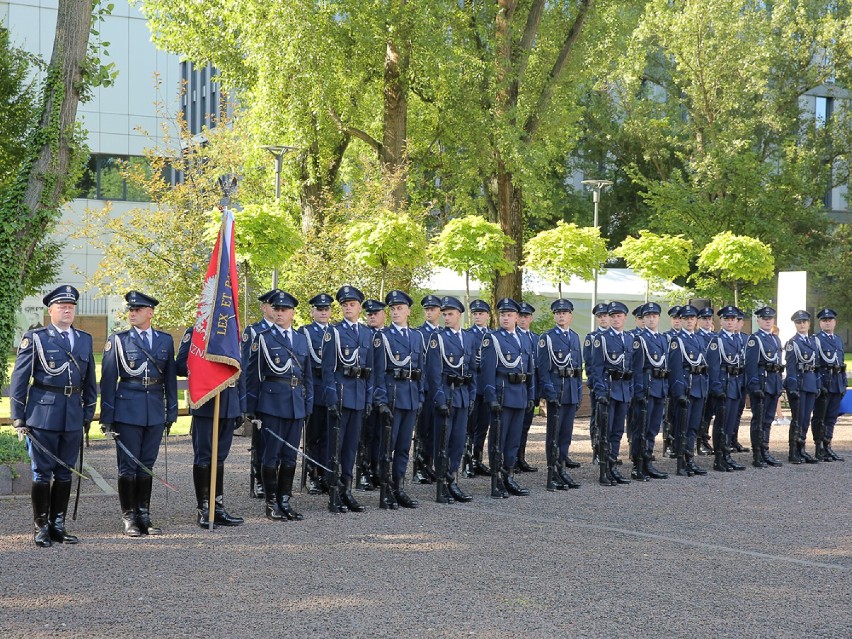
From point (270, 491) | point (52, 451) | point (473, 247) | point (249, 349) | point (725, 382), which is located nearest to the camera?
point (52, 451)

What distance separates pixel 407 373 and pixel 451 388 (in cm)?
54

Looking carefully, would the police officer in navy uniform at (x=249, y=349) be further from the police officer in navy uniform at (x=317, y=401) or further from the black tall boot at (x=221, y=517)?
the black tall boot at (x=221, y=517)

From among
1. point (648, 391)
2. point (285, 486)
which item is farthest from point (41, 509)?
point (648, 391)

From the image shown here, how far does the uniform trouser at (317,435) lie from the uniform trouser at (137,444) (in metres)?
2.18

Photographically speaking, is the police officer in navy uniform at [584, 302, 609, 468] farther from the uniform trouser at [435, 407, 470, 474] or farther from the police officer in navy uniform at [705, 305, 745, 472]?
the uniform trouser at [435, 407, 470, 474]

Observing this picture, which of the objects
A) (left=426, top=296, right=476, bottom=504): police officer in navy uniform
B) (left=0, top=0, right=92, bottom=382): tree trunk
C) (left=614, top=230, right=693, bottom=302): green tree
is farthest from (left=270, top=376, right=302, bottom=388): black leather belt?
(left=614, top=230, right=693, bottom=302): green tree

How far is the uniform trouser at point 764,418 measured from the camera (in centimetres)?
1363

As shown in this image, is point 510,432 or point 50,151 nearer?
point 510,432

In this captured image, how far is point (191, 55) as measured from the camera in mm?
23969

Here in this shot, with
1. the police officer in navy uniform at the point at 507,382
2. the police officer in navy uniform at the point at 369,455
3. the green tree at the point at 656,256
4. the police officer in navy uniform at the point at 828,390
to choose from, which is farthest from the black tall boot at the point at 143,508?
the green tree at the point at 656,256

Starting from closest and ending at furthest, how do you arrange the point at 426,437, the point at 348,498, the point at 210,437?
the point at 210,437, the point at 348,498, the point at 426,437

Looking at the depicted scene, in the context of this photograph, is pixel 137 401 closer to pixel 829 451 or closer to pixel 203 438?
pixel 203 438

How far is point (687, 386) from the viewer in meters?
13.0

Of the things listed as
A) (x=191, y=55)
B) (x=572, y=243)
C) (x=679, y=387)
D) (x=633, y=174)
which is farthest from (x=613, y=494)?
(x=633, y=174)
